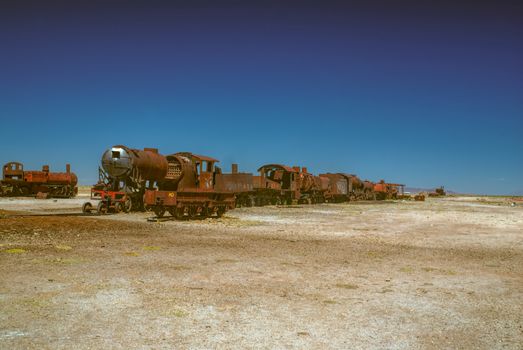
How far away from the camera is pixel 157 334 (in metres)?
5.06

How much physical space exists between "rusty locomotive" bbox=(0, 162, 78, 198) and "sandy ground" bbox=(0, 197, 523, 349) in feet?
112

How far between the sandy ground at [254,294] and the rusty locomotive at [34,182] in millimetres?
33997

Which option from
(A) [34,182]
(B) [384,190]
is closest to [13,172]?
(A) [34,182]

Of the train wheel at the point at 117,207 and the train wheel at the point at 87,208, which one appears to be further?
the train wheel at the point at 87,208

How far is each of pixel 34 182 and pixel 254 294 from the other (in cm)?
4350

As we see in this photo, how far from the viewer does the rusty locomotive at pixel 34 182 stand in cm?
4394

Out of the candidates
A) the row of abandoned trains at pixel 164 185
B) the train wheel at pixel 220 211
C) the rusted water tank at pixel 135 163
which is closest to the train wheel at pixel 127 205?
the row of abandoned trains at pixel 164 185

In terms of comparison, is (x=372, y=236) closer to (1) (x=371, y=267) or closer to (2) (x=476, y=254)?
(2) (x=476, y=254)

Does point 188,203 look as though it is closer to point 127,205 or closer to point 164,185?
point 164,185

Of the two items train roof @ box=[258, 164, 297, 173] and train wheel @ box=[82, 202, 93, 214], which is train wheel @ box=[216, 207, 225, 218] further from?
train roof @ box=[258, 164, 297, 173]

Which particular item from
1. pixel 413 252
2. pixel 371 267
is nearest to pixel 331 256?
pixel 371 267

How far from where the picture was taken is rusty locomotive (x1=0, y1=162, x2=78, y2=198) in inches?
1730

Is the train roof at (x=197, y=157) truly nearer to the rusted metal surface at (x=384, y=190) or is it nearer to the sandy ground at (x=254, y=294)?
the sandy ground at (x=254, y=294)

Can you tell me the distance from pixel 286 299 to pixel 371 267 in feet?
11.4
